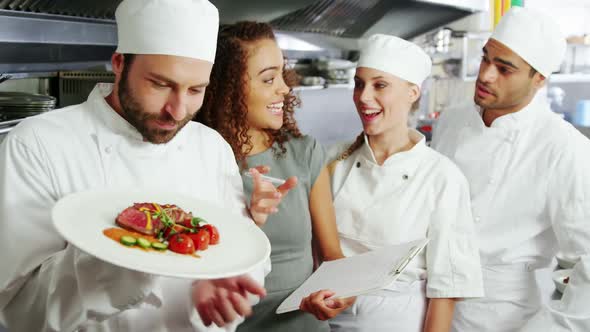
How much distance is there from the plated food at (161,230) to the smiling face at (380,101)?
2.89 feet

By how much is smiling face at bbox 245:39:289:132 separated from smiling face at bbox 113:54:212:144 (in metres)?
0.43

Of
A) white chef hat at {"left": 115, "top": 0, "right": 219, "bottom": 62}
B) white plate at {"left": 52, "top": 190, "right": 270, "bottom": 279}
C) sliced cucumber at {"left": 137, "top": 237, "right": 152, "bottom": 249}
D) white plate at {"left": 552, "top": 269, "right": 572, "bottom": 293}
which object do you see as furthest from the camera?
white plate at {"left": 552, "top": 269, "right": 572, "bottom": 293}

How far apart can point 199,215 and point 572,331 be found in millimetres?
1335

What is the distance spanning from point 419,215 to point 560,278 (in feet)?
2.84

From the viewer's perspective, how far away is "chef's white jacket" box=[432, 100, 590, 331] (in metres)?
1.96

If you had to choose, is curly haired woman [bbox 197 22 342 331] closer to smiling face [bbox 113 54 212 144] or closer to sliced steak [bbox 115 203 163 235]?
smiling face [bbox 113 54 212 144]

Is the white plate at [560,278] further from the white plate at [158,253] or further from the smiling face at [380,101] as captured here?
the white plate at [158,253]

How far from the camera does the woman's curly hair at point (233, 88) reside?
5.79ft

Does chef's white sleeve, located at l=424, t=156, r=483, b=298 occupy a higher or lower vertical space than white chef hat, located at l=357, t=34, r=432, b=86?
lower

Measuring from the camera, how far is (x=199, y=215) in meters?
1.27

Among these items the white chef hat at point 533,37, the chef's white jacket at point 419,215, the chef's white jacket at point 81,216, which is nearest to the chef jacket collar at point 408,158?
the chef's white jacket at point 419,215

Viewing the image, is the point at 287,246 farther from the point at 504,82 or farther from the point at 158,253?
the point at 504,82

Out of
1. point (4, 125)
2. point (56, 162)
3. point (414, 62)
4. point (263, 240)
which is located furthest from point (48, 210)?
point (414, 62)

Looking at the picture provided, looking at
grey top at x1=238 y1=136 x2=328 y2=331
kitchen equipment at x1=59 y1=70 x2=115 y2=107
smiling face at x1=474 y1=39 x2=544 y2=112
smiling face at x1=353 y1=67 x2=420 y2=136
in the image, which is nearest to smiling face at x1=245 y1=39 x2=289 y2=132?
grey top at x1=238 y1=136 x2=328 y2=331
